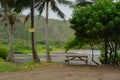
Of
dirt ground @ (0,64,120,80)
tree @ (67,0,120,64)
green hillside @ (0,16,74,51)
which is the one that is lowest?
green hillside @ (0,16,74,51)

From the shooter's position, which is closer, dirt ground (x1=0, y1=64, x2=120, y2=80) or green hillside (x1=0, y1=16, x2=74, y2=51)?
dirt ground (x1=0, y1=64, x2=120, y2=80)

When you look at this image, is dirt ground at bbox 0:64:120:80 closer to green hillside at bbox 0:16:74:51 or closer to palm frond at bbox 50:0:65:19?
palm frond at bbox 50:0:65:19

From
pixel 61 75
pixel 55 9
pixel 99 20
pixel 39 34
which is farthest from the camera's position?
pixel 39 34

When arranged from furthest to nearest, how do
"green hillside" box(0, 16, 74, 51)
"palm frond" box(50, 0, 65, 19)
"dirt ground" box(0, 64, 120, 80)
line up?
"green hillside" box(0, 16, 74, 51)
"palm frond" box(50, 0, 65, 19)
"dirt ground" box(0, 64, 120, 80)

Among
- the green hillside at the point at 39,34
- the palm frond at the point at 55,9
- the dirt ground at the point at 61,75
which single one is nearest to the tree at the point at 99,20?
the dirt ground at the point at 61,75

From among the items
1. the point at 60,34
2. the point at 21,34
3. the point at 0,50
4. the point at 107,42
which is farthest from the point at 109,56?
the point at 60,34

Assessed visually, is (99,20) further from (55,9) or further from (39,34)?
(39,34)

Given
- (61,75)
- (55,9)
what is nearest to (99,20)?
(61,75)

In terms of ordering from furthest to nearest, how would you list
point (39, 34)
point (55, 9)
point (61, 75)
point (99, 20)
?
point (39, 34)
point (55, 9)
point (99, 20)
point (61, 75)

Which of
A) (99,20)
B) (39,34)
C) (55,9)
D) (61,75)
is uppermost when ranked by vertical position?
(55,9)

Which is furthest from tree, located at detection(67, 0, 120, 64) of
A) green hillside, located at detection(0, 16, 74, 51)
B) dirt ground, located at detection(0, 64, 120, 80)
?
green hillside, located at detection(0, 16, 74, 51)

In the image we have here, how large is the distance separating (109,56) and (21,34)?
81371mm

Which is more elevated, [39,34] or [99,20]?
[99,20]

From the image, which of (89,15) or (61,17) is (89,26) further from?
(61,17)
